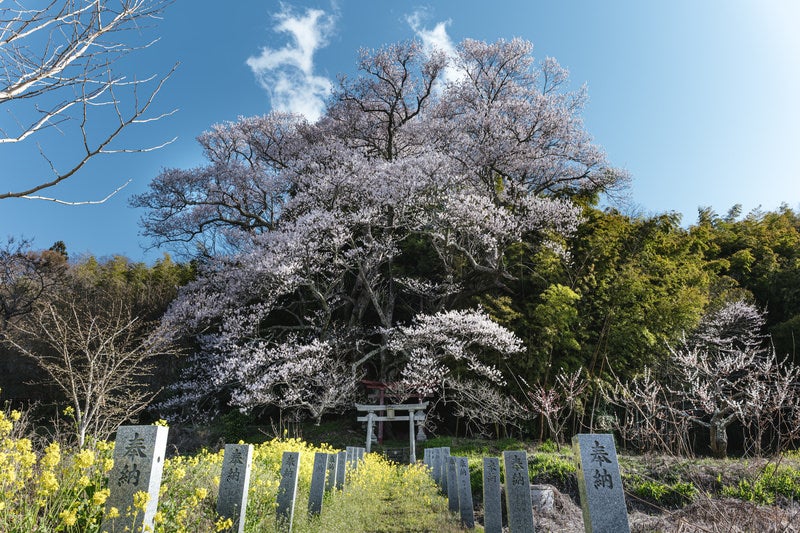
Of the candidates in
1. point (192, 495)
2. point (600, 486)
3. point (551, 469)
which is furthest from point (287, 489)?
point (551, 469)

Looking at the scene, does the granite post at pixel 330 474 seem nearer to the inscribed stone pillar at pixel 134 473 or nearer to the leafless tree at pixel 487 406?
the inscribed stone pillar at pixel 134 473

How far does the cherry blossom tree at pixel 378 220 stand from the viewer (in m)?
13.0

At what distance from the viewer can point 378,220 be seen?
47.6ft

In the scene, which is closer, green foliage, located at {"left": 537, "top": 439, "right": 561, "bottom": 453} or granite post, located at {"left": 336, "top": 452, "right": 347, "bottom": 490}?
granite post, located at {"left": 336, "top": 452, "right": 347, "bottom": 490}

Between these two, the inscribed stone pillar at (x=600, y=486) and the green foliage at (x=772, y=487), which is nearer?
the inscribed stone pillar at (x=600, y=486)

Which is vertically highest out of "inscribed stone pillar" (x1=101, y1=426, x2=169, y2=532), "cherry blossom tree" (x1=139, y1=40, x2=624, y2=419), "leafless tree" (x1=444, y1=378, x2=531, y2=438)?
"cherry blossom tree" (x1=139, y1=40, x2=624, y2=419)

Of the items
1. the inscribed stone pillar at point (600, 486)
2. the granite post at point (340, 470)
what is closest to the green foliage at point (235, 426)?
the granite post at point (340, 470)

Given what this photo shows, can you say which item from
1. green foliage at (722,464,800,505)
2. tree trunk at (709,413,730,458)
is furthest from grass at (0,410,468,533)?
tree trunk at (709,413,730,458)

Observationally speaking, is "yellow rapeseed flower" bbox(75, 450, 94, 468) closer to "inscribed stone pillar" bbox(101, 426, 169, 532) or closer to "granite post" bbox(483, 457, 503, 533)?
"inscribed stone pillar" bbox(101, 426, 169, 532)

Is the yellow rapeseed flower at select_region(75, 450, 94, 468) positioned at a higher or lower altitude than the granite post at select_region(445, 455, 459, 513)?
higher

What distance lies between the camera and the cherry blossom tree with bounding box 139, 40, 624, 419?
1301 cm

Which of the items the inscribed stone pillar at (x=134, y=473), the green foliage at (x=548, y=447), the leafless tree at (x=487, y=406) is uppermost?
the leafless tree at (x=487, y=406)

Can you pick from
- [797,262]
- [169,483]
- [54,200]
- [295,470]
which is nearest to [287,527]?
[295,470]

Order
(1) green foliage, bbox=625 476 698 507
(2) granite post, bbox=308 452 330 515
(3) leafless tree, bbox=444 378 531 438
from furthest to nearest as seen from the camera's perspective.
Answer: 1. (3) leafless tree, bbox=444 378 531 438
2. (1) green foliage, bbox=625 476 698 507
3. (2) granite post, bbox=308 452 330 515
